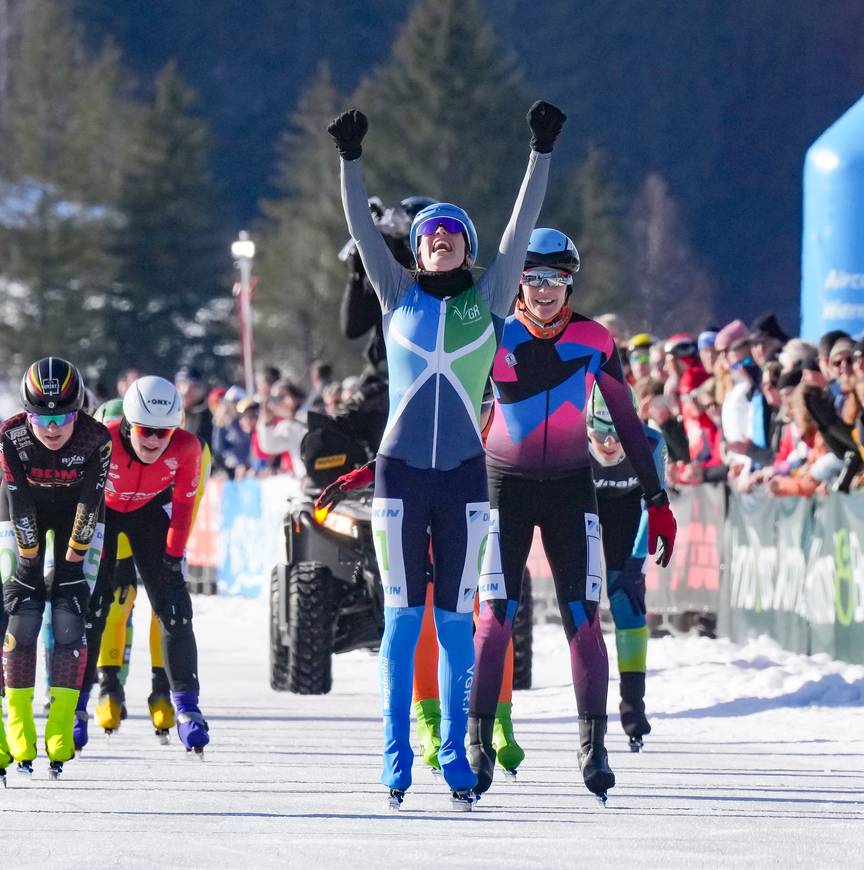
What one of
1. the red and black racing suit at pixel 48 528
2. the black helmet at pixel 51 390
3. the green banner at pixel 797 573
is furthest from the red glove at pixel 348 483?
the green banner at pixel 797 573

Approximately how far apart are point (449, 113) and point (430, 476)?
6545 centimetres

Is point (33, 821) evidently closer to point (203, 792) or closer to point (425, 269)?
point (203, 792)

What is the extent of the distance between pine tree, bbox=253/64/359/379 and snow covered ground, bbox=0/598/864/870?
Result: 56.5m

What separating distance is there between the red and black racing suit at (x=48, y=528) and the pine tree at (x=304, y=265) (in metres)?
59.3

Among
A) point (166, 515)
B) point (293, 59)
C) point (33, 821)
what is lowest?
point (33, 821)

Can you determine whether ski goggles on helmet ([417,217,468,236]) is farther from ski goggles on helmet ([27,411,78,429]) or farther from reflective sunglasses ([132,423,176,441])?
reflective sunglasses ([132,423,176,441])

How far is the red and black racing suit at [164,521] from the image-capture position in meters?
10.3

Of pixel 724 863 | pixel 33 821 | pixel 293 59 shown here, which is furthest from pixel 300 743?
pixel 293 59

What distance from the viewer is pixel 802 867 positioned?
646 cm

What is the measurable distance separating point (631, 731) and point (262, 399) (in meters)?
14.1

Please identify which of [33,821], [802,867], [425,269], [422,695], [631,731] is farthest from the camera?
[631,731]

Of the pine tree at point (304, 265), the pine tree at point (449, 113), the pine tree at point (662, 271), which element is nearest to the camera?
the pine tree at point (449, 113)

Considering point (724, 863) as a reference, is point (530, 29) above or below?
above

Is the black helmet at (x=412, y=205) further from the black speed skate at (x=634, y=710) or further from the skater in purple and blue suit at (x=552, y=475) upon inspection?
the skater in purple and blue suit at (x=552, y=475)
